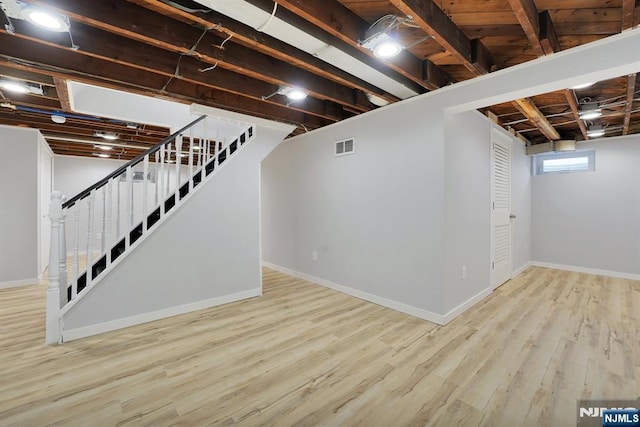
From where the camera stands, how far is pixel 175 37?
6.82 ft

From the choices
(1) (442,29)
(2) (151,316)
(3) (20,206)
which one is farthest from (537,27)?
(3) (20,206)

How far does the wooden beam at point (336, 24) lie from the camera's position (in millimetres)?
1715

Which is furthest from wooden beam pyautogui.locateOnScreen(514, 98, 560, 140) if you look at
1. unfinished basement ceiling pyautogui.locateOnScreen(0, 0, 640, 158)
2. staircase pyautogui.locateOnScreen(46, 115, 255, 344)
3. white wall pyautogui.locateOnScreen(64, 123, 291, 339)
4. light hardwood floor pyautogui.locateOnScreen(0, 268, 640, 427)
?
staircase pyautogui.locateOnScreen(46, 115, 255, 344)

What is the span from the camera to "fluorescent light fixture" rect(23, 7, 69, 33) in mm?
1683

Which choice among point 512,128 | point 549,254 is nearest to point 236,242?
point 512,128

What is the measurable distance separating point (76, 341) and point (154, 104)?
10.6ft

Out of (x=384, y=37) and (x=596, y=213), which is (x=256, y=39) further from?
(x=596, y=213)

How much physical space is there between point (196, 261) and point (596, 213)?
6715 mm

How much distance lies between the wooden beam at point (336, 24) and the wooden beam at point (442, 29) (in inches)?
15.6

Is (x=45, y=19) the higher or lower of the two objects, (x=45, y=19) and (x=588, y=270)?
the higher

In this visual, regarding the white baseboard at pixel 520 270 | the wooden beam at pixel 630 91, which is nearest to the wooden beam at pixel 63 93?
the wooden beam at pixel 630 91

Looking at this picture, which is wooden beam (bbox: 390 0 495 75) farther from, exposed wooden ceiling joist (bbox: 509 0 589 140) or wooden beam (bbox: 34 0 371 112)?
wooden beam (bbox: 34 0 371 112)

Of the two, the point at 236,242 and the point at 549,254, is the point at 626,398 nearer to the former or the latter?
the point at 236,242

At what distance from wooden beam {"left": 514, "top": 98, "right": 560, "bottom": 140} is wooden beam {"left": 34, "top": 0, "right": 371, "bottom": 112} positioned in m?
2.29
